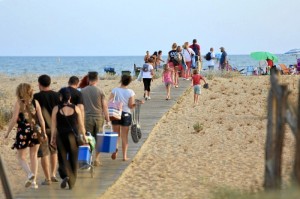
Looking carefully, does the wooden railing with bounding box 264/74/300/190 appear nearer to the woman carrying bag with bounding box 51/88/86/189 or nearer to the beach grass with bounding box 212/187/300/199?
the beach grass with bounding box 212/187/300/199

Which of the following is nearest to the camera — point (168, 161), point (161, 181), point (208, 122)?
point (161, 181)

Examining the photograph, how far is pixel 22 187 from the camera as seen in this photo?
11688mm

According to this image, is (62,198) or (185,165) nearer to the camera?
(62,198)

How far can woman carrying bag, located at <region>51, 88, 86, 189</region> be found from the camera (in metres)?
11.2

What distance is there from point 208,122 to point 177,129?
1869 mm

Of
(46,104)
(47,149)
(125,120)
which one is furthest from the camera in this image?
(125,120)

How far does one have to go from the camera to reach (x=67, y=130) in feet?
36.7

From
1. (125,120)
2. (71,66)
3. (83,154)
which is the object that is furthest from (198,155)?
(71,66)

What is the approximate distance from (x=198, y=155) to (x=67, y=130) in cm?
502

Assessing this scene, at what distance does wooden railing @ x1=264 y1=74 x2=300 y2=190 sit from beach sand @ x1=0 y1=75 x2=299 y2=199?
49 cm

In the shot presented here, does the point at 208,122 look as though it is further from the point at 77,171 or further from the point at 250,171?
the point at 77,171

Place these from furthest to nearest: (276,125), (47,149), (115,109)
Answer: (115,109) < (47,149) < (276,125)

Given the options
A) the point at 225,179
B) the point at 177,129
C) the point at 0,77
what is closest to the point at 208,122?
the point at 177,129

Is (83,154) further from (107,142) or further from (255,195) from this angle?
(255,195)
